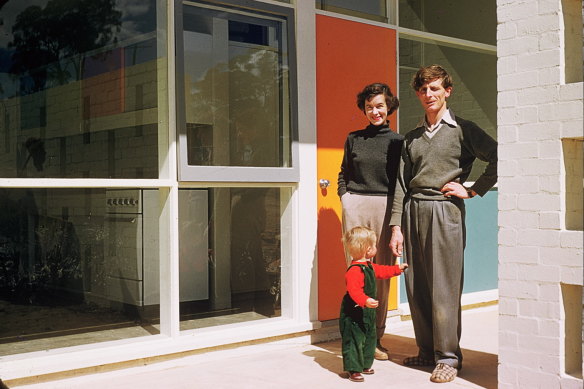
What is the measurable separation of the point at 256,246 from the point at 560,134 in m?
2.78

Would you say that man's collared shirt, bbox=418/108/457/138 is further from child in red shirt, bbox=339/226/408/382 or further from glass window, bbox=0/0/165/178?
glass window, bbox=0/0/165/178

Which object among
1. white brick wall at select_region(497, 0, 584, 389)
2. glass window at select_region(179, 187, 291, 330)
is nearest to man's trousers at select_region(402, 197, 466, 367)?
white brick wall at select_region(497, 0, 584, 389)

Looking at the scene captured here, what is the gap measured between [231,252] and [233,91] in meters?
1.40

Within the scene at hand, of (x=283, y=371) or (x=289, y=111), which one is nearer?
(x=283, y=371)

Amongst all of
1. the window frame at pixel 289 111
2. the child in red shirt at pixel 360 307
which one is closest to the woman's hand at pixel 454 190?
the child in red shirt at pixel 360 307

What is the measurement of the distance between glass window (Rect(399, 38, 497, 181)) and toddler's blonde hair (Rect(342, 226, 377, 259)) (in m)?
2.00

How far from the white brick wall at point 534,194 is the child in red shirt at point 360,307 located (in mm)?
733

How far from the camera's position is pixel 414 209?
15.0 feet

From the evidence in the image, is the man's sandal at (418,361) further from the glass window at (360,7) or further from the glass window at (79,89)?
the glass window at (360,7)

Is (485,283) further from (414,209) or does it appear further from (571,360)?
(571,360)

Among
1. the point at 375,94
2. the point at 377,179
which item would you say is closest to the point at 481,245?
the point at 377,179

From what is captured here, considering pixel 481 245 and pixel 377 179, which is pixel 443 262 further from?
pixel 481 245

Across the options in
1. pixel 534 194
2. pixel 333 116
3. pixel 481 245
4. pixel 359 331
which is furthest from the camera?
pixel 481 245

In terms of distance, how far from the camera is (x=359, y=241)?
14.5 ft
